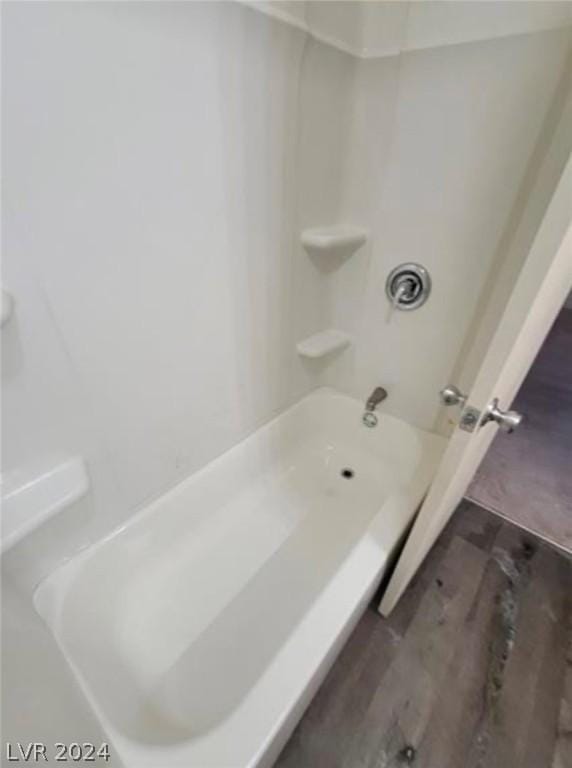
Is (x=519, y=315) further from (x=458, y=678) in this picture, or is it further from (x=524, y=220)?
(x=458, y=678)

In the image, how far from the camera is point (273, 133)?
986 mm

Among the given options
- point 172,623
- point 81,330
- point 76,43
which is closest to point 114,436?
point 81,330

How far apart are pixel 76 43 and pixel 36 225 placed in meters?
0.31

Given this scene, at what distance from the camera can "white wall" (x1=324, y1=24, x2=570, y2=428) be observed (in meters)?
0.97

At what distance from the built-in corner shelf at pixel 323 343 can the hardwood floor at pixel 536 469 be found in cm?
100

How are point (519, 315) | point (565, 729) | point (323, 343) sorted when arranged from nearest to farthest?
point (519, 315), point (565, 729), point (323, 343)

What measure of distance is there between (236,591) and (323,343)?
1.04 meters

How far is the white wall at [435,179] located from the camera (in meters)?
0.97

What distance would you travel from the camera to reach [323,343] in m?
1.58

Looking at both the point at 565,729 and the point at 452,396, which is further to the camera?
the point at 565,729

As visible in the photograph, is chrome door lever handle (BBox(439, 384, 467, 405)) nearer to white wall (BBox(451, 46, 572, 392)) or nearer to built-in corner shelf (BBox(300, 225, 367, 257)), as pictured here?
white wall (BBox(451, 46, 572, 392))

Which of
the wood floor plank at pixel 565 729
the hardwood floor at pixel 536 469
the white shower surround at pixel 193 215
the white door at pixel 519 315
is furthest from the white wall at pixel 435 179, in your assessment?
the wood floor plank at pixel 565 729

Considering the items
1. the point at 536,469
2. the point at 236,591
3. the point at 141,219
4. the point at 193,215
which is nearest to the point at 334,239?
the point at 193,215

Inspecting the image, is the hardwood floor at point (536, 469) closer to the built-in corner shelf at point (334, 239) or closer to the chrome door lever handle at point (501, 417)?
the chrome door lever handle at point (501, 417)
